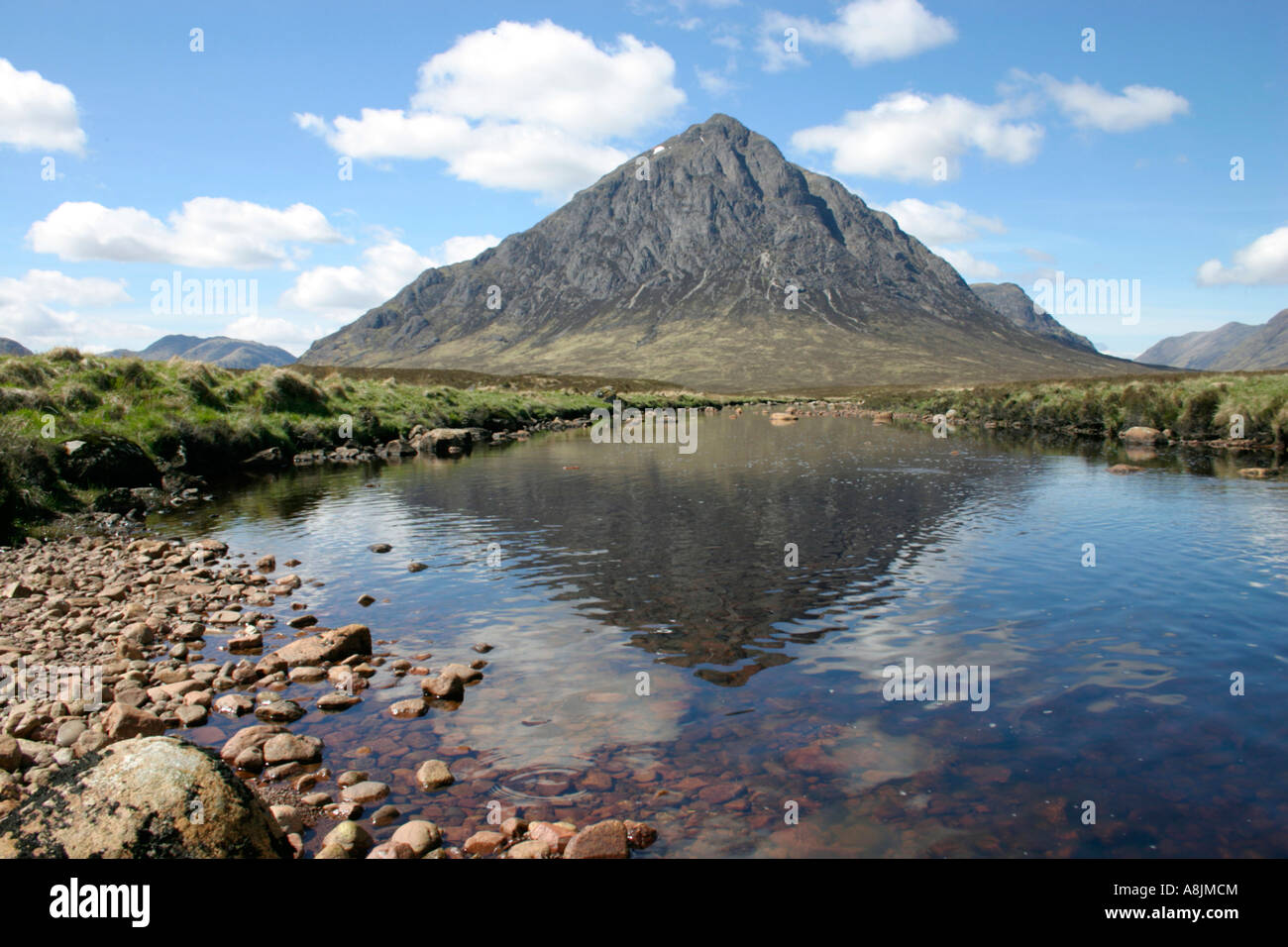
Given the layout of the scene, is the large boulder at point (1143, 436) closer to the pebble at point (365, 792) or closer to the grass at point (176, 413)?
the grass at point (176, 413)

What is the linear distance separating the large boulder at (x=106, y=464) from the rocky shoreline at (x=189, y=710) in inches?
372

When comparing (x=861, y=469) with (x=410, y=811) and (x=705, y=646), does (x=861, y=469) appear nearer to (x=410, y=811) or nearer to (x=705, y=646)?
(x=705, y=646)

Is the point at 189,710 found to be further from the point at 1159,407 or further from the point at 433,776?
the point at 1159,407

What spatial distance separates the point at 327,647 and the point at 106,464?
22.7 meters

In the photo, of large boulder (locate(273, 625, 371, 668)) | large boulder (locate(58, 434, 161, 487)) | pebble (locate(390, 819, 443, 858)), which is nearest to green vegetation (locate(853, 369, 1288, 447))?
large boulder (locate(273, 625, 371, 668))

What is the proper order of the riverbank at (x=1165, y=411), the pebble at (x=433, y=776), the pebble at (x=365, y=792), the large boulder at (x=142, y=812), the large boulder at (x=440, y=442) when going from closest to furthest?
the large boulder at (x=142, y=812)
the pebble at (x=365, y=792)
the pebble at (x=433, y=776)
the riverbank at (x=1165, y=411)
the large boulder at (x=440, y=442)

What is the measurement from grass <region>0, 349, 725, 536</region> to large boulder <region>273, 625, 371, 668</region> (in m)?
15.8

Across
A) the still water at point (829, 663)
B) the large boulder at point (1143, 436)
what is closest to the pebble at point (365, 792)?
the still water at point (829, 663)

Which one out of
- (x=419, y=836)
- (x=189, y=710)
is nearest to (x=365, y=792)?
(x=419, y=836)

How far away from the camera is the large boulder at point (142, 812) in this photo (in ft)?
17.4

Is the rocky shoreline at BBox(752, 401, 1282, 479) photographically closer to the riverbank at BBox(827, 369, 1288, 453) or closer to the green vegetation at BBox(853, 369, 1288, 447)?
the riverbank at BBox(827, 369, 1288, 453)

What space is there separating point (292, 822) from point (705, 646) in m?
7.22

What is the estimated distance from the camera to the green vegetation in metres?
42.7

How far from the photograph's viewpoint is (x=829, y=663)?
11.6 m
